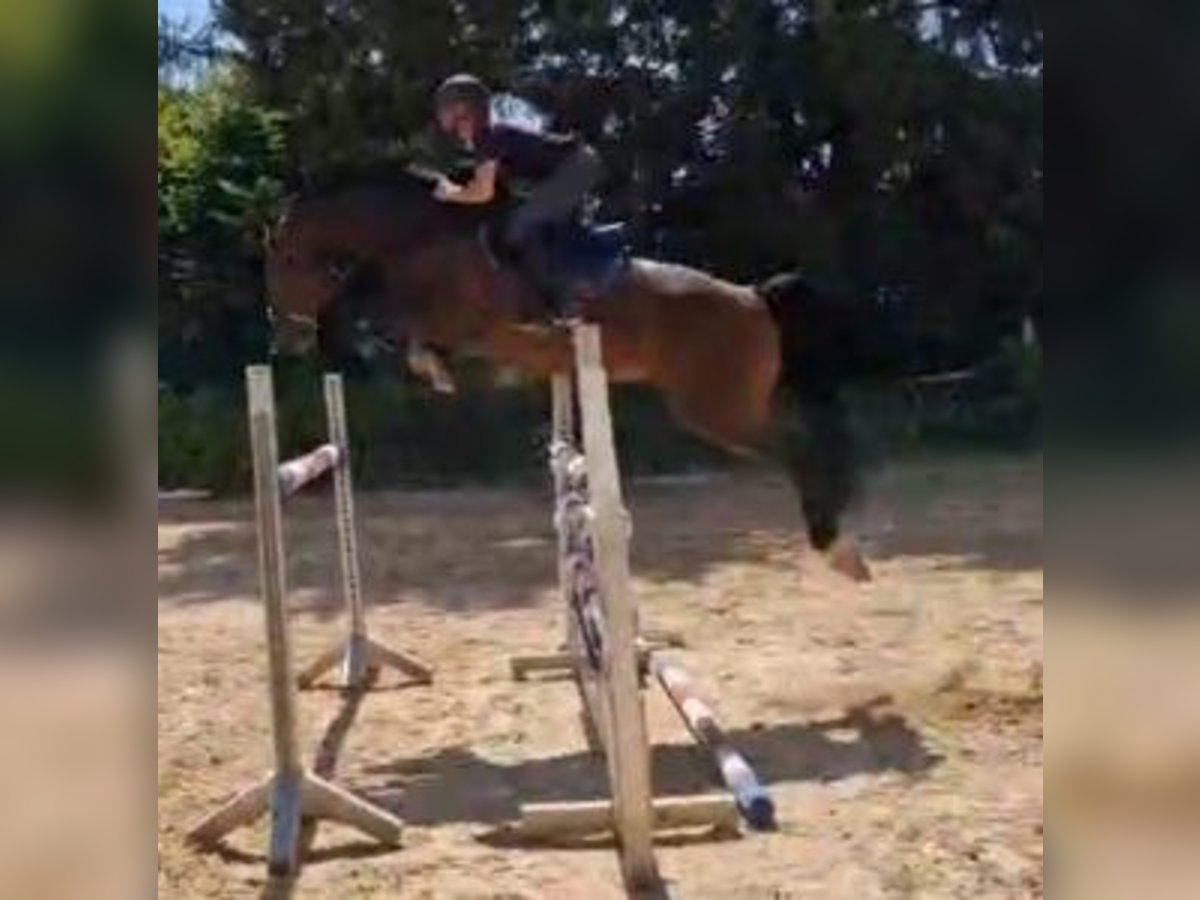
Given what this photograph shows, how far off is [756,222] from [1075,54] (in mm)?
10428

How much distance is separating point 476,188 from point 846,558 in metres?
1.61

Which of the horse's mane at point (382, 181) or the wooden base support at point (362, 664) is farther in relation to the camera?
the wooden base support at point (362, 664)

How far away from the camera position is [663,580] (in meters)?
6.92

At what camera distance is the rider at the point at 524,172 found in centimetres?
387

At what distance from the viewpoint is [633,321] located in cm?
454

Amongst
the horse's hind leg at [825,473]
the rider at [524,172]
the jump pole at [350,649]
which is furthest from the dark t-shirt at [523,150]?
the horse's hind leg at [825,473]

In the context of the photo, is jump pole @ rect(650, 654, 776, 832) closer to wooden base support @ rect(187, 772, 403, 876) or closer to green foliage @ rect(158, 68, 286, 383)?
wooden base support @ rect(187, 772, 403, 876)

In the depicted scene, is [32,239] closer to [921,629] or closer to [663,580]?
[921,629]

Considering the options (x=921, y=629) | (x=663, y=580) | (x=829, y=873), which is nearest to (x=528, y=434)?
(x=663, y=580)

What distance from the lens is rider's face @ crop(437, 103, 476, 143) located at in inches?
151

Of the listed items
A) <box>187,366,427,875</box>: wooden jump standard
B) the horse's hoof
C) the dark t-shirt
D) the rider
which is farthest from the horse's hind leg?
<box>187,366,427,875</box>: wooden jump standard

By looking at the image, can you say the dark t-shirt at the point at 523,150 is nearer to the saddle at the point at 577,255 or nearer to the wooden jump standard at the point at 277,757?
the saddle at the point at 577,255

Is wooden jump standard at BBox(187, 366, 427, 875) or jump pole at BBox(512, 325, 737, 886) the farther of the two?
wooden jump standard at BBox(187, 366, 427, 875)

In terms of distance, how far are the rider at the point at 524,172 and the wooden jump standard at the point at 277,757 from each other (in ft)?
3.04
